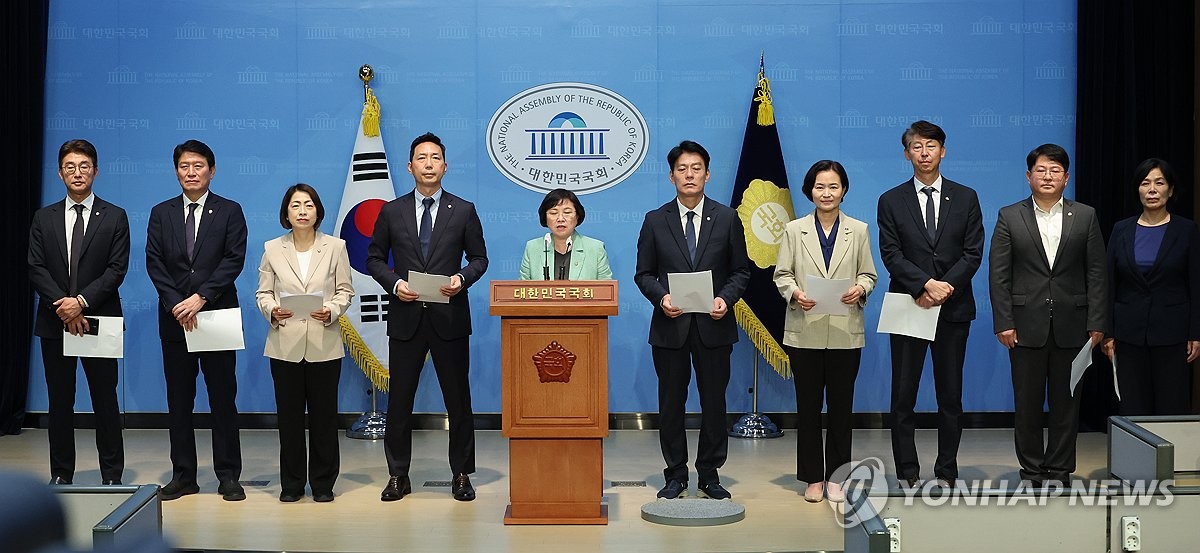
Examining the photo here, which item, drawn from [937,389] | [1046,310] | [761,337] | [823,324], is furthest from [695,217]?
[761,337]

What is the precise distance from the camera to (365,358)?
6.89 m

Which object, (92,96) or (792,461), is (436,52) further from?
(792,461)

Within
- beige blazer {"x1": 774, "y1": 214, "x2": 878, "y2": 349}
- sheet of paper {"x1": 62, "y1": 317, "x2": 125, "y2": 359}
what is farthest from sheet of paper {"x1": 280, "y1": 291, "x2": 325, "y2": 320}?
beige blazer {"x1": 774, "y1": 214, "x2": 878, "y2": 349}

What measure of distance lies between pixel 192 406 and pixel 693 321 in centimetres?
240

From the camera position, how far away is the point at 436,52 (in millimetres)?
7129

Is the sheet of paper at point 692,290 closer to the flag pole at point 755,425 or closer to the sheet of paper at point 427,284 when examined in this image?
the sheet of paper at point 427,284

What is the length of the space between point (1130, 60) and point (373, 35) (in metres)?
4.62

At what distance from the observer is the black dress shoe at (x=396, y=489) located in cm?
528

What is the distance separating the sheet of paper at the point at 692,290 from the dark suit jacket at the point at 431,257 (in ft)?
2.99

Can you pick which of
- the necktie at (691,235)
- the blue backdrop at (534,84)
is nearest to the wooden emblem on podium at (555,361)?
the necktie at (691,235)

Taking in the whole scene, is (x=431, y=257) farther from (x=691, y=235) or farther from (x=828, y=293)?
(x=828, y=293)

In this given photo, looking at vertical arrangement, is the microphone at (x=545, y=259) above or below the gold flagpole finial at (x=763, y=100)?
below

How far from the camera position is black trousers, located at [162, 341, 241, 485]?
5.36 meters

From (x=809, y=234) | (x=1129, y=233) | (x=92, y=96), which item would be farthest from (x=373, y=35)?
(x=1129, y=233)
